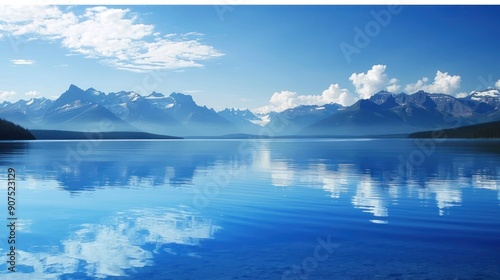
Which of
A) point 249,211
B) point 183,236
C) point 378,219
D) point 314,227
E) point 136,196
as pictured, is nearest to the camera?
point 183,236

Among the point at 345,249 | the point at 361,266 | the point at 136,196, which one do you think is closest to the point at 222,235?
the point at 345,249

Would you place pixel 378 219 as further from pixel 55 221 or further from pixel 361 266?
pixel 55 221

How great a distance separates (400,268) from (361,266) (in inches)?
57.2

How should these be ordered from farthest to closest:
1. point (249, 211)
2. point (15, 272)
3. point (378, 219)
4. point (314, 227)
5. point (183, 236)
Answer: point (249, 211)
point (378, 219)
point (314, 227)
point (183, 236)
point (15, 272)

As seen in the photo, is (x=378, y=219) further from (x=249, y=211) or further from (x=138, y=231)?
(x=138, y=231)

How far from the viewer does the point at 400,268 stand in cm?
1741

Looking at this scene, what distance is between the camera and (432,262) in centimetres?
1819

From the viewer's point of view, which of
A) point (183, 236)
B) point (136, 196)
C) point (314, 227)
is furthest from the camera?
point (136, 196)

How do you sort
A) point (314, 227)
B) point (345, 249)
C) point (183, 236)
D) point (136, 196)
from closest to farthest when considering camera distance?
point (345, 249), point (183, 236), point (314, 227), point (136, 196)

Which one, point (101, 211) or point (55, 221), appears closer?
point (55, 221)

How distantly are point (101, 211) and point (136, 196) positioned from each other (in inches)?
286

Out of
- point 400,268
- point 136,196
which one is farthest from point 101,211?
point 400,268

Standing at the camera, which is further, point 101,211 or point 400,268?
point 101,211

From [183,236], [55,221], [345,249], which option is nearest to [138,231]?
[183,236]
